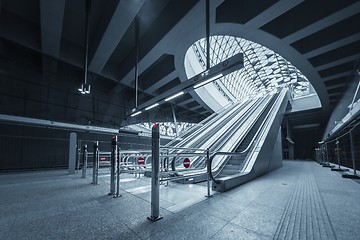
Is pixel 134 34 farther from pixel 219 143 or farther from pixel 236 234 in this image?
pixel 236 234

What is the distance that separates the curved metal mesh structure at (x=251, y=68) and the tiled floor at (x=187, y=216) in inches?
473

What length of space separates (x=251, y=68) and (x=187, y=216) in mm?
25703

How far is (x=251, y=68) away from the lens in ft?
78.5

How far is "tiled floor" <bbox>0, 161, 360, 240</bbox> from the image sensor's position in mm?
1900

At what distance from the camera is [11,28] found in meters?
6.89

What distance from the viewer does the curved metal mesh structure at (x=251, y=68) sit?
16.7 metres

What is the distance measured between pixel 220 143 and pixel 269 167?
2.34 m

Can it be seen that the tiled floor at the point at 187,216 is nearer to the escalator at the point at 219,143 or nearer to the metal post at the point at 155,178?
the metal post at the point at 155,178

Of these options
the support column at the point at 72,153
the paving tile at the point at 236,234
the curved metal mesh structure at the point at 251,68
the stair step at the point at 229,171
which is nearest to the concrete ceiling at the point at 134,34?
the support column at the point at 72,153

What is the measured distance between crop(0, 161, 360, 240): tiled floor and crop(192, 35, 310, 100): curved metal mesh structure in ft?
39.4

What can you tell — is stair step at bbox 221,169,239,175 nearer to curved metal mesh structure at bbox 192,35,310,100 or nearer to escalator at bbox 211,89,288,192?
escalator at bbox 211,89,288,192

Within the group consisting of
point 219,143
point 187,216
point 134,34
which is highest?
point 134,34

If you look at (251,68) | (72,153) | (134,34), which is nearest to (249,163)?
(72,153)

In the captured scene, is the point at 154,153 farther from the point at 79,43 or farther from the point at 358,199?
the point at 79,43
